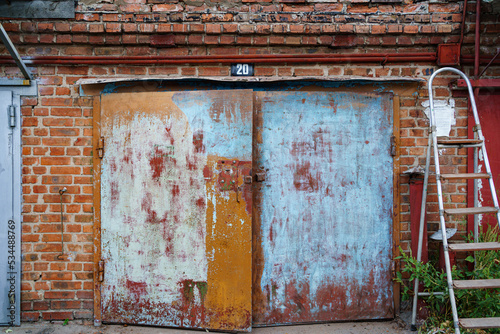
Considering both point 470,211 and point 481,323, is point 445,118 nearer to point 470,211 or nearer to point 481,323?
point 470,211

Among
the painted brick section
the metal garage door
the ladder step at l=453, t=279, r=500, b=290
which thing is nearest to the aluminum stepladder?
the ladder step at l=453, t=279, r=500, b=290

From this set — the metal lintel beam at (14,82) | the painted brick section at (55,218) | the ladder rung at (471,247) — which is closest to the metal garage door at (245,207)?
the painted brick section at (55,218)

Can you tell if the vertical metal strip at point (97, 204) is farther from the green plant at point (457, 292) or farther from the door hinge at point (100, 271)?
the green plant at point (457, 292)

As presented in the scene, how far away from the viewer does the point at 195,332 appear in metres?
2.75

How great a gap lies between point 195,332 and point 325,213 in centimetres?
158

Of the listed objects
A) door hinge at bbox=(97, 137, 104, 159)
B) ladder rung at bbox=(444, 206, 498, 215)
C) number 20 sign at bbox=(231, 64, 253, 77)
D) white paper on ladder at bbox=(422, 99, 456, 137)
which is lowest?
ladder rung at bbox=(444, 206, 498, 215)

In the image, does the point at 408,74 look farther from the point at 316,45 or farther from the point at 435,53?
the point at 316,45

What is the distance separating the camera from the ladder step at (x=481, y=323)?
2213mm

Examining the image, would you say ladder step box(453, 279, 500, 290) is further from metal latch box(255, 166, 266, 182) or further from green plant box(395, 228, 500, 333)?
metal latch box(255, 166, 266, 182)

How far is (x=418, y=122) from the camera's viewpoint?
2869 millimetres

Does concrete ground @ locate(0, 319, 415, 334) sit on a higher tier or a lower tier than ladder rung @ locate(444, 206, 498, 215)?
lower

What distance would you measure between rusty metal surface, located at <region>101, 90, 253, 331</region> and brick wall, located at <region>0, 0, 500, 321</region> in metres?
0.28

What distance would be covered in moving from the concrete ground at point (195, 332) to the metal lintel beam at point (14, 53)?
226 centimetres

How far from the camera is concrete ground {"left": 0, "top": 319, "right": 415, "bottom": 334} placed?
272cm
